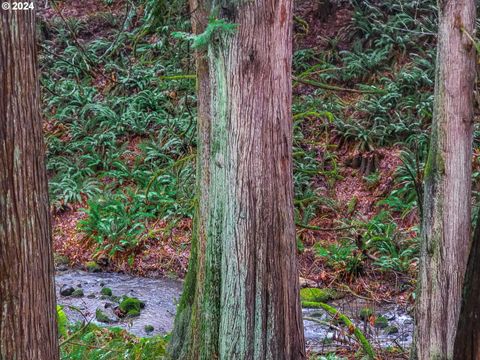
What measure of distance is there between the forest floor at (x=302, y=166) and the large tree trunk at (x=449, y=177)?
2.68 metres

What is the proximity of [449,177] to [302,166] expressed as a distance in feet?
23.4

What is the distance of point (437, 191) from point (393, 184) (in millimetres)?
6278

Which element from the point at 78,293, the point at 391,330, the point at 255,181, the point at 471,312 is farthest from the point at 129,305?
the point at 471,312

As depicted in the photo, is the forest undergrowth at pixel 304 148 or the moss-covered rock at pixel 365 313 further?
the forest undergrowth at pixel 304 148

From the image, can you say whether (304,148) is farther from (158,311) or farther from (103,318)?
(103,318)

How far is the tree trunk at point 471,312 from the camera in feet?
7.42

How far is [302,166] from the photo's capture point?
12.4 metres

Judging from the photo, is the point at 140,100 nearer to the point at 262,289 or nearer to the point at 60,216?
the point at 60,216

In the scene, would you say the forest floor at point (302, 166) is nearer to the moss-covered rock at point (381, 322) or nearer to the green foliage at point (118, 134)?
the green foliage at point (118, 134)

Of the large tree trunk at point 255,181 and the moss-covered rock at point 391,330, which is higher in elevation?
the large tree trunk at point 255,181

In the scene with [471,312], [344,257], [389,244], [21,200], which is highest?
[21,200]

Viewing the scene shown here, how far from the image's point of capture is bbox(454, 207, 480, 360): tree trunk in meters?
2.26

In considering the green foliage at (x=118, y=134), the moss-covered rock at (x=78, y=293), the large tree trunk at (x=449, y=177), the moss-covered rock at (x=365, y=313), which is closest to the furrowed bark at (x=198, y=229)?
the large tree trunk at (x=449, y=177)

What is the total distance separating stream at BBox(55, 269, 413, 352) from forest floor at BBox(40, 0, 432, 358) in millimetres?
351
